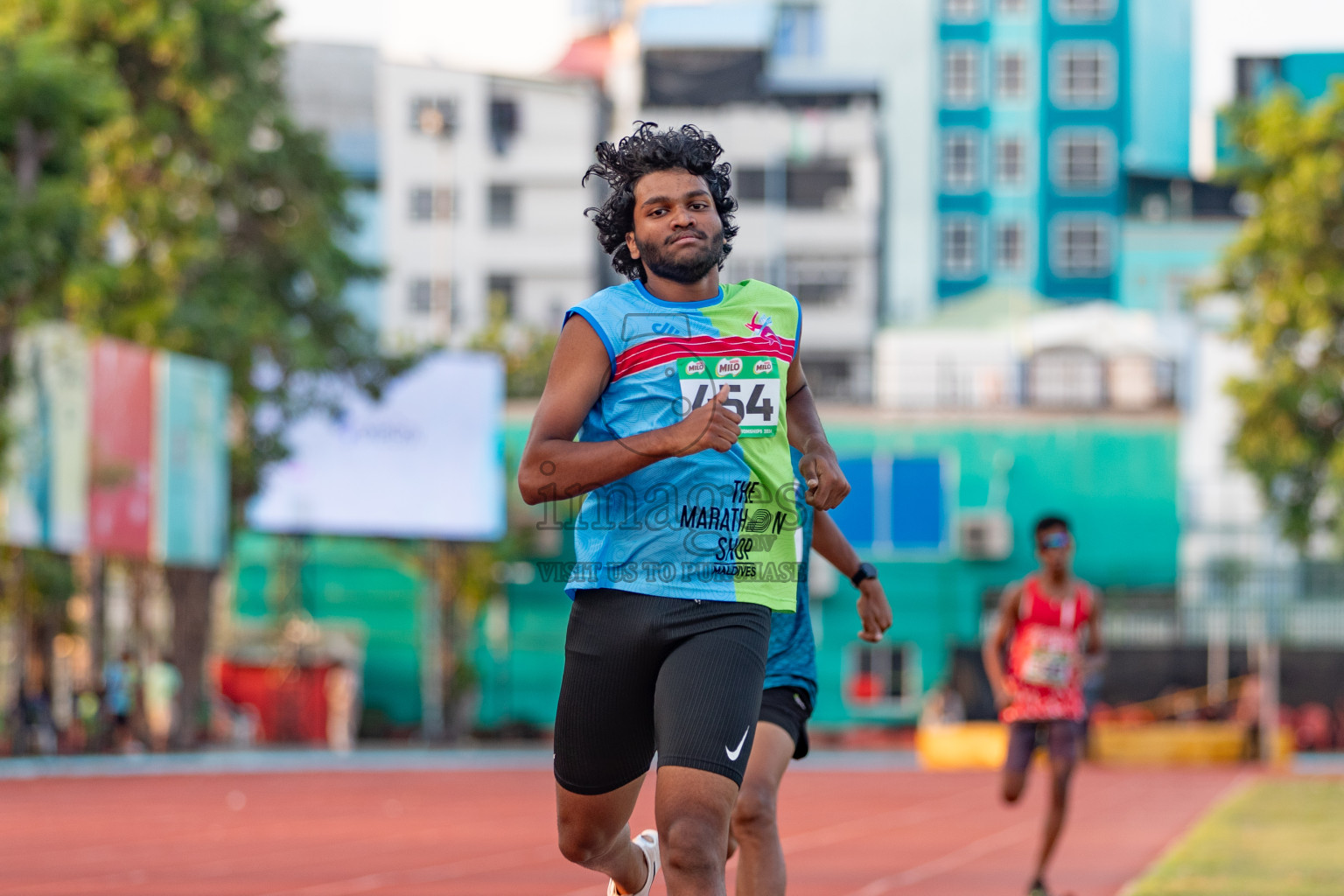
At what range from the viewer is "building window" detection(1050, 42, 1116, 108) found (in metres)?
69.2

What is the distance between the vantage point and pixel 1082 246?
68.8 meters

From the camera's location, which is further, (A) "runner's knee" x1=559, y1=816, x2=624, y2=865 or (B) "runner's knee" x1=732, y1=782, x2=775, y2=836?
(B) "runner's knee" x1=732, y1=782, x2=775, y2=836

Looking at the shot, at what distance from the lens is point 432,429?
35.3 m

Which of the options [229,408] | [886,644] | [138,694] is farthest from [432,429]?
[886,644]

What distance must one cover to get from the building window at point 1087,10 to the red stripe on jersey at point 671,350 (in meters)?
66.3

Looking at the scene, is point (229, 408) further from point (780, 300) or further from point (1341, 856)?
point (780, 300)

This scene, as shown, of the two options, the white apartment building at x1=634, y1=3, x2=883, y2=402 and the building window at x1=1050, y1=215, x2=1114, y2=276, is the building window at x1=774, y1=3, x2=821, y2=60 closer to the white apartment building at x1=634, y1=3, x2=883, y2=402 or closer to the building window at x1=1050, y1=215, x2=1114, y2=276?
the white apartment building at x1=634, y1=3, x2=883, y2=402

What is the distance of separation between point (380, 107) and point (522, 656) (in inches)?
1011

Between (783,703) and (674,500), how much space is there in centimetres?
211

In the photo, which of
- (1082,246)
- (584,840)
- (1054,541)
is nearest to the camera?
(584,840)

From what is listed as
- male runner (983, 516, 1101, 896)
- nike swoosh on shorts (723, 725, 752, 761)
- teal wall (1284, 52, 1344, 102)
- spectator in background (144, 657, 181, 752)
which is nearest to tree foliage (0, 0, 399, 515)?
spectator in background (144, 657, 181, 752)

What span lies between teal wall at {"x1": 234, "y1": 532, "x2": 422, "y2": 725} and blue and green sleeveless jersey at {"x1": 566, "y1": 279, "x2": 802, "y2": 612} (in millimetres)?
41642

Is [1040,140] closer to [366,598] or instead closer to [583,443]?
[366,598]

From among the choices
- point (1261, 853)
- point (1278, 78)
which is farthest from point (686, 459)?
point (1278, 78)
